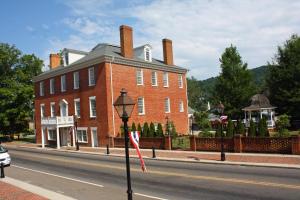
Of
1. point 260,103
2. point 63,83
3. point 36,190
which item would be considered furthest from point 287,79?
point 36,190

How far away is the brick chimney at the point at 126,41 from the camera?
128 ft

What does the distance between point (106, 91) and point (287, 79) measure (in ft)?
86.9

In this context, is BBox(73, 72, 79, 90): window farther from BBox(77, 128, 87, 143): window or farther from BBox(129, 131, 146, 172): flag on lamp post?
BBox(129, 131, 146, 172): flag on lamp post

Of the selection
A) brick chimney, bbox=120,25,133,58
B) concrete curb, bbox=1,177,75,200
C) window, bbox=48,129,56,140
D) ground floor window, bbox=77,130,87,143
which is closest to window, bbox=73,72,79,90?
ground floor window, bbox=77,130,87,143

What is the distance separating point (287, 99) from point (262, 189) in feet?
125

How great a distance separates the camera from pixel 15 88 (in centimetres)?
5697

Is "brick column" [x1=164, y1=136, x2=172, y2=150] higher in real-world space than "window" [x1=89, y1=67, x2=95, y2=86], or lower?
lower

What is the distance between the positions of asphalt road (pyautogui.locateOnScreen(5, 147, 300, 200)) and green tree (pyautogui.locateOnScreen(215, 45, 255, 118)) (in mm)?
37076

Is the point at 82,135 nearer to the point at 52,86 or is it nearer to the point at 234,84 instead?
the point at 52,86

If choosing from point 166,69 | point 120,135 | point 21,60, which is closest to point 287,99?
point 166,69

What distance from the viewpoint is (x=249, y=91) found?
2271 inches

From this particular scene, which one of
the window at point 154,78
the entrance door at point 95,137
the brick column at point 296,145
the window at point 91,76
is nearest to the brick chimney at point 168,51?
the window at point 154,78

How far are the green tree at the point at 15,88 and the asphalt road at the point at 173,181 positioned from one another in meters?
36.8

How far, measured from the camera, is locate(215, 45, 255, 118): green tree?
57.3 m
